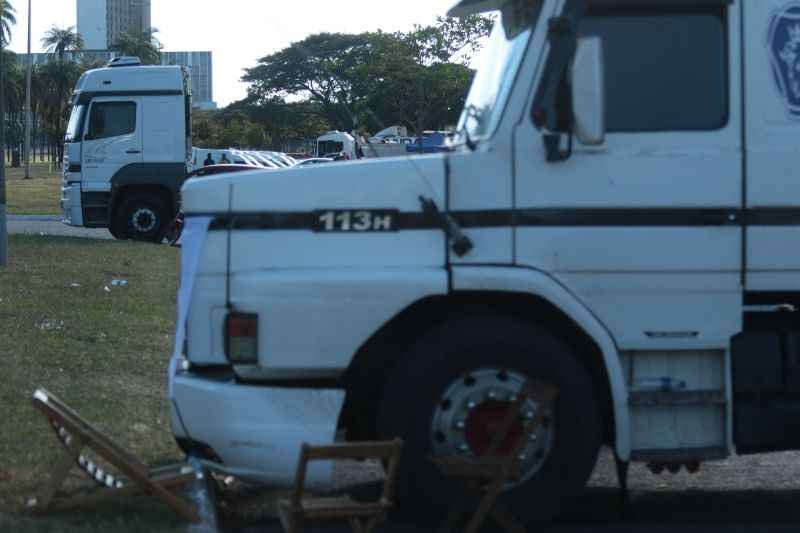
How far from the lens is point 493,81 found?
240 inches

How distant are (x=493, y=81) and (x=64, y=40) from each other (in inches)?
3758

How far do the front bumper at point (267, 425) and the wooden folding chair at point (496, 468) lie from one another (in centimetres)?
55

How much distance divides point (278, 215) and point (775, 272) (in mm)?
2375

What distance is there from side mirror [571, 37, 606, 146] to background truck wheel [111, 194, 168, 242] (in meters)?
19.0

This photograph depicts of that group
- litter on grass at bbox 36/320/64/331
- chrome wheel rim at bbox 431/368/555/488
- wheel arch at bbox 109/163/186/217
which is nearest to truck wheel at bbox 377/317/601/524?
chrome wheel rim at bbox 431/368/555/488

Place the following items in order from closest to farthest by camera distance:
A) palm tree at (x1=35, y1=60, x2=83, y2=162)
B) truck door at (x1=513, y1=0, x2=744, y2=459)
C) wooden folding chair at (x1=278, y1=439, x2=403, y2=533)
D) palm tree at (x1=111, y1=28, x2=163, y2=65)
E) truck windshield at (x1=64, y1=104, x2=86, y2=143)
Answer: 1. wooden folding chair at (x1=278, y1=439, x2=403, y2=533)
2. truck door at (x1=513, y1=0, x2=744, y2=459)
3. truck windshield at (x1=64, y1=104, x2=86, y2=143)
4. palm tree at (x1=111, y1=28, x2=163, y2=65)
5. palm tree at (x1=35, y1=60, x2=83, y2=162)

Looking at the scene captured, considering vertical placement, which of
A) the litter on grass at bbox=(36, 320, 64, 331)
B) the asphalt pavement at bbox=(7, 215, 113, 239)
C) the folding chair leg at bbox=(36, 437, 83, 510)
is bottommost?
the folding chair leg at bbox=(36, 437, 83, 510)

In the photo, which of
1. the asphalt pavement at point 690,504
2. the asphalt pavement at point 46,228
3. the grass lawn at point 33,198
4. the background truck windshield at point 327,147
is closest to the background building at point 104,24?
the grass lawn at point 33,198

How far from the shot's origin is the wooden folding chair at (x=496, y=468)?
5340 millimetres

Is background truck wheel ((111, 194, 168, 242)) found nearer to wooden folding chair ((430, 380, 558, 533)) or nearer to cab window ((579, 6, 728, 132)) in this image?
cab window ((579, 6, 728, 132))

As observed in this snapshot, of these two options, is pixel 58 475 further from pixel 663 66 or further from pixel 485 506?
pixel 663 66

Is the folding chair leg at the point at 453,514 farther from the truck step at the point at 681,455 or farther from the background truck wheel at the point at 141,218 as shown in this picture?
the background truck wheel at the point at 141,218

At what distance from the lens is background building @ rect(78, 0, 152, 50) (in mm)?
80625

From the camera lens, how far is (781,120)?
227 inches
